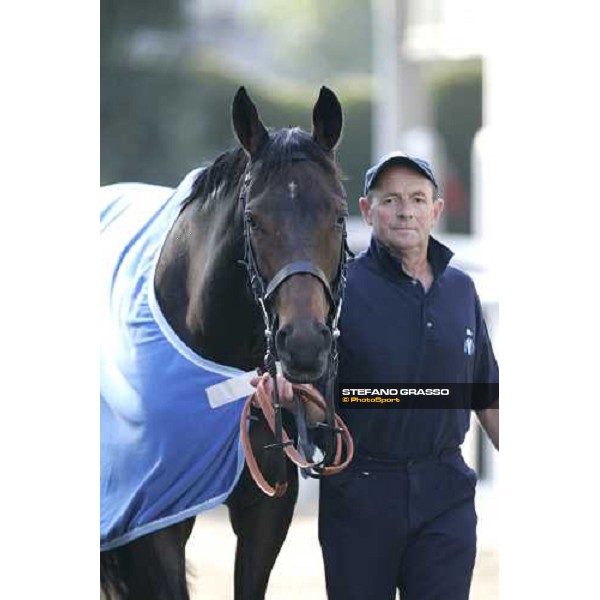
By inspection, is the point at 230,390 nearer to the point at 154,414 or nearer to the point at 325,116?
the point at 154,414

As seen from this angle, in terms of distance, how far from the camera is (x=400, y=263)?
3176 millimetres

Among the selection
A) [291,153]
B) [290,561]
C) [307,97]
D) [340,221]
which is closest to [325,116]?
[291,153]

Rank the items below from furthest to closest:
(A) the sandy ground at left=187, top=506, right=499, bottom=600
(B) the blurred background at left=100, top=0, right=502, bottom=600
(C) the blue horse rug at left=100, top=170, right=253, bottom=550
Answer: (B) the blurred background at left=100, top=0, right=502, bottom=600 → (A) the sandy ground at left=187, top=506, right=499, bottom=600 → (C) the blue horse rug at left=100, top=170, right=253, bottom=550

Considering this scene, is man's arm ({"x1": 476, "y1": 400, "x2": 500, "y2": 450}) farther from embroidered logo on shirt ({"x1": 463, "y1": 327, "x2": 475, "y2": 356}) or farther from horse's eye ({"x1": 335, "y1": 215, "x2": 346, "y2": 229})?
horse's eye ({"x1": 335, "y1": 215, "x2": 346, "y2": 229})

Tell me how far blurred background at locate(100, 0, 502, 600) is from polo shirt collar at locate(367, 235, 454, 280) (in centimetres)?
18

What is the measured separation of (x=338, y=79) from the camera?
769cm

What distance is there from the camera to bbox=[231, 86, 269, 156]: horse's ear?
2.98m

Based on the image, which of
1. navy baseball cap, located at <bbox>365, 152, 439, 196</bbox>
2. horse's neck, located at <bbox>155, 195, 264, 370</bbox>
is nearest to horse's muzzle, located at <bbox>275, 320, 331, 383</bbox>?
horse's neck, located at <bbox>155, 195, 264, 370</bbox>

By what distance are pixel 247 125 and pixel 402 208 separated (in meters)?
0.42

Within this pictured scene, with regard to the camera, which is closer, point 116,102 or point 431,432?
point 431,432

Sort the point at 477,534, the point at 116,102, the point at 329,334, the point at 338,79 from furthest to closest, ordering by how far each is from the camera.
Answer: the point at 338,79, the point at 116,102, the point at 477,534, the point at 329,334
